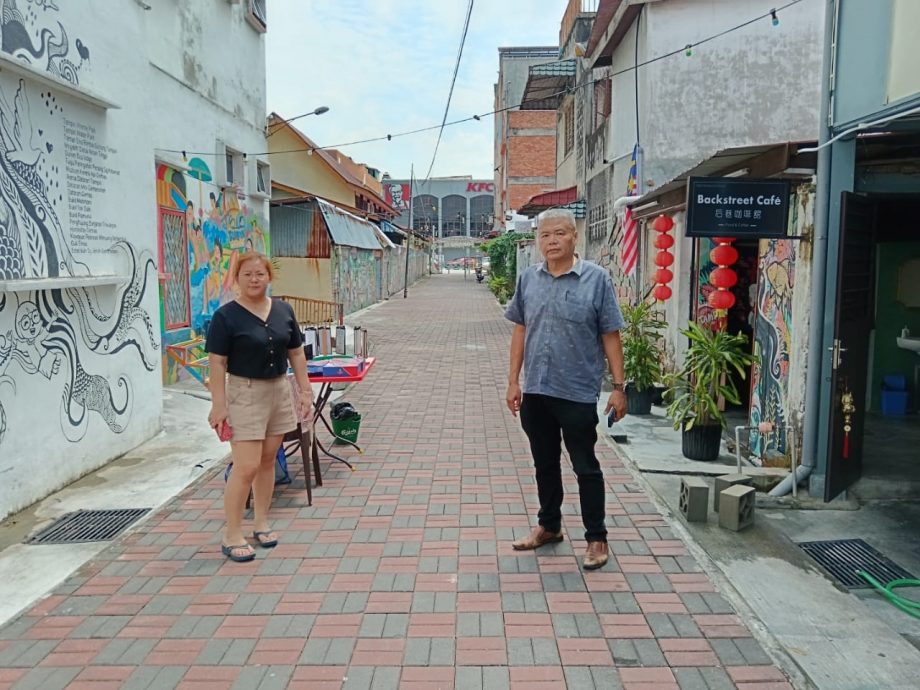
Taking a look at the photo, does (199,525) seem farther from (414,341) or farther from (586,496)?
(414,341)

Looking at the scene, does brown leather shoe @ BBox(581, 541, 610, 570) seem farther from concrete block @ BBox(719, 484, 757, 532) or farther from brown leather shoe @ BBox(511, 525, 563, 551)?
concrete block @ BBox(719, 484, 757, 532)

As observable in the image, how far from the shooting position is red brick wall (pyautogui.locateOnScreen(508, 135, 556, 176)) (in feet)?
133

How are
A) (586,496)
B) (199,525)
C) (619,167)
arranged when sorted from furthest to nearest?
1. (619,167)
2. (199,525)
3. (586,496)

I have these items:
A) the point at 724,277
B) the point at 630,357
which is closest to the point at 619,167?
the point at 630,357

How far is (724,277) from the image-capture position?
6902mm

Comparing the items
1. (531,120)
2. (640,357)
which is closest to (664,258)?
(640,357)

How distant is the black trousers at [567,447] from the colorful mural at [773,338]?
8.11 feet

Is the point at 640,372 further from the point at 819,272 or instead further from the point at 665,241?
the point at 819,272

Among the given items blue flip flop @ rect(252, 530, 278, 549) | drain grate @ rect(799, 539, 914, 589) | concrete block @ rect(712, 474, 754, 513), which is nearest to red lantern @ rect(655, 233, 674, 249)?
concrete block @ rect(712, 474, 754, 513)

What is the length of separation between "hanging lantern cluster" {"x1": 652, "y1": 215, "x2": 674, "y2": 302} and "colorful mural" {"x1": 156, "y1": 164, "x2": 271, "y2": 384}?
501cm

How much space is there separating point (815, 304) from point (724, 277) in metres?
1.68

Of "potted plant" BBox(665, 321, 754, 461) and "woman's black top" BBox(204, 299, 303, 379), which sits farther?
"potted plant" BBox(665, 321, 754, 461)

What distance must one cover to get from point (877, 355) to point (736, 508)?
4682mm

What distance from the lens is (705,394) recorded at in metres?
6.26
